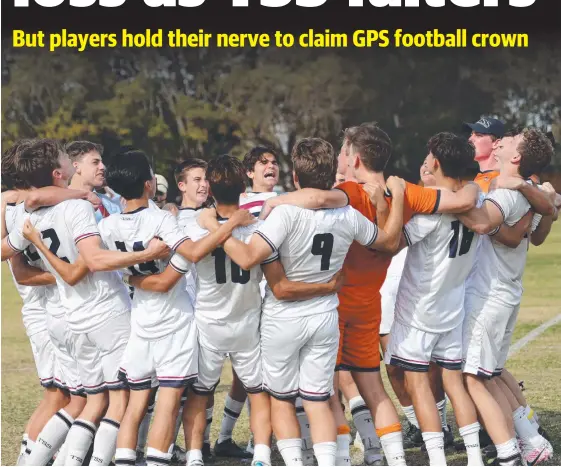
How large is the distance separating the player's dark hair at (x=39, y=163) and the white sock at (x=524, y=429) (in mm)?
3798

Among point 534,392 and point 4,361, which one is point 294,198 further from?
point 4,361

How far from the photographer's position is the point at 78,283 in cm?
673

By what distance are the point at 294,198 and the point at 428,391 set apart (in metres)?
1.64

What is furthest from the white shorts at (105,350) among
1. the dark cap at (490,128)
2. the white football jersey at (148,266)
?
the dark cap at (490,128)

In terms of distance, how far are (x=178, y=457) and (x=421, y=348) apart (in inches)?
89.4

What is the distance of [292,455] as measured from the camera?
21.0ft

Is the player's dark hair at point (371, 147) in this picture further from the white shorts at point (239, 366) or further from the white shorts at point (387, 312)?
the white shorts at point (387, 312)

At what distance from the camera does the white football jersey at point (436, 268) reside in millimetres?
6684

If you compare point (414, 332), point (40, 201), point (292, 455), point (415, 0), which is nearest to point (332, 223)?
point (414, 332)

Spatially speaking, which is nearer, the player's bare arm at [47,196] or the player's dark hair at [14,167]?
the player's bare arm at [47,196]

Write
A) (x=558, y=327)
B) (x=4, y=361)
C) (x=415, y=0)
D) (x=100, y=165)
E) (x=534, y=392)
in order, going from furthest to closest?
(x=415, y=0)
(x=558, y=327)
(x=4, y=361)
(x=534, y=392)
(x=100, y=165)

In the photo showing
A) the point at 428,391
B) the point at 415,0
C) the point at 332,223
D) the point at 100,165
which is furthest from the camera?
the point at 415,0

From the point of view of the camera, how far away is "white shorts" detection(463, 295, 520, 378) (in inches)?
272

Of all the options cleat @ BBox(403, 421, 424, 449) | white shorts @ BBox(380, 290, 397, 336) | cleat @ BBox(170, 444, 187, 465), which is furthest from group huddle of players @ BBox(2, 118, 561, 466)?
white shorts @ BBox(380, 290, 397, 336)
